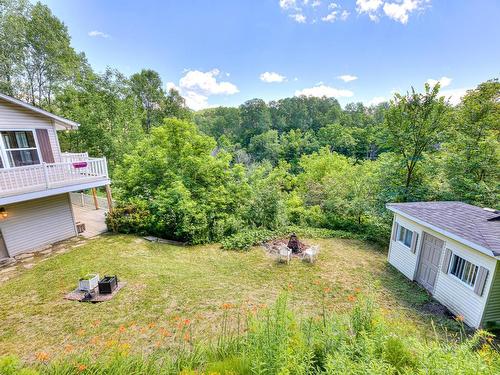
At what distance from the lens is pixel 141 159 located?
42.8 ft

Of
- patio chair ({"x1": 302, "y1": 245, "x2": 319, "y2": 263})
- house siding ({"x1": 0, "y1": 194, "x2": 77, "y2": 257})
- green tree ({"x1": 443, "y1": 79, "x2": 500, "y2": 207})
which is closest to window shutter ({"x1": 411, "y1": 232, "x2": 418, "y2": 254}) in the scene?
patio chair ({"x1": 302, "y1": 245, "x2": 319, "y2": 263})

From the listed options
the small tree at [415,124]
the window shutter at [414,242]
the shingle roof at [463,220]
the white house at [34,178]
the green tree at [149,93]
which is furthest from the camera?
the green tree at [149,93]

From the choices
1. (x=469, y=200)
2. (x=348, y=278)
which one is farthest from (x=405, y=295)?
(x=469, y=200)

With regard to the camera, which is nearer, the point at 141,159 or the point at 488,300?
the point at 488,300

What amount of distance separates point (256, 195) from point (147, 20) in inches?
558

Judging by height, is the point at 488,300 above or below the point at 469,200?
below

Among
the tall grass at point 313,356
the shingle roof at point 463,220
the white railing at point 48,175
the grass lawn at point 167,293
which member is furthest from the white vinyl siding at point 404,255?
the white railing at point 48,175

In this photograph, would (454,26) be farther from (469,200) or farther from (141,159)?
(141,159)

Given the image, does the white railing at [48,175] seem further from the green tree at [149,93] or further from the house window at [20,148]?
the green tree at [149,93]

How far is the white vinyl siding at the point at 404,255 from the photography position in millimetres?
8797

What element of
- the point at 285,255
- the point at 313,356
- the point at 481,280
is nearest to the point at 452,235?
the point at 481,280

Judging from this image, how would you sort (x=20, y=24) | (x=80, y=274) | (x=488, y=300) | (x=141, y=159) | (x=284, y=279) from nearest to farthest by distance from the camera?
(x=488, y=300), (x=80, y=274), (x=284, y=279), (x=141, y=159), (x=20, y=24)

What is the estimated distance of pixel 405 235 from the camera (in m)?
9.45

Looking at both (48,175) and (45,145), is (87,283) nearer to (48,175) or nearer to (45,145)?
(48,175)
